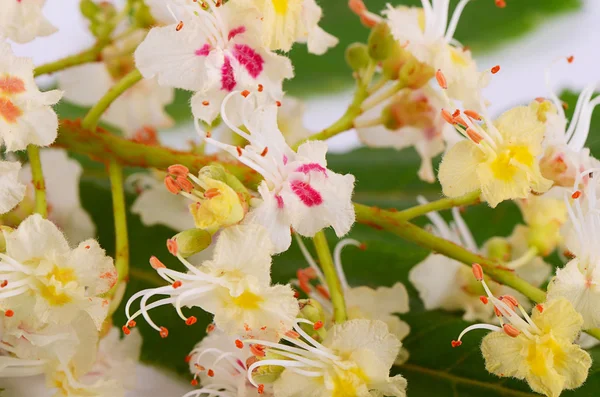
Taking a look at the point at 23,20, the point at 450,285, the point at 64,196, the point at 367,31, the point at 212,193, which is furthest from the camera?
the point at 367,31

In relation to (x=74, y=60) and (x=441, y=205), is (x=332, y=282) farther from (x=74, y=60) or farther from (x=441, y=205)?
(x=74, y=60)

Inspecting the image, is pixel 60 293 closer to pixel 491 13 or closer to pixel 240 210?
pixel 240 210

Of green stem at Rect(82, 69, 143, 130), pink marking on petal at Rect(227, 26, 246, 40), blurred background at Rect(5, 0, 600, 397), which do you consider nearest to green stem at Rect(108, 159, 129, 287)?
green stem at Rect(82, 69, 143, 130)

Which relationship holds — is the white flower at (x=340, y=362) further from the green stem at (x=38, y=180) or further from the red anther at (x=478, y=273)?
the green stem at (x=38, y=180)

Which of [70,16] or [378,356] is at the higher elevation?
[378,356]

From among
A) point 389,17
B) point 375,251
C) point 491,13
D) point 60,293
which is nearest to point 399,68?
point 389,17

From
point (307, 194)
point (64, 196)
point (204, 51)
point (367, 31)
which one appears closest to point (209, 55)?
point (204, 51)
